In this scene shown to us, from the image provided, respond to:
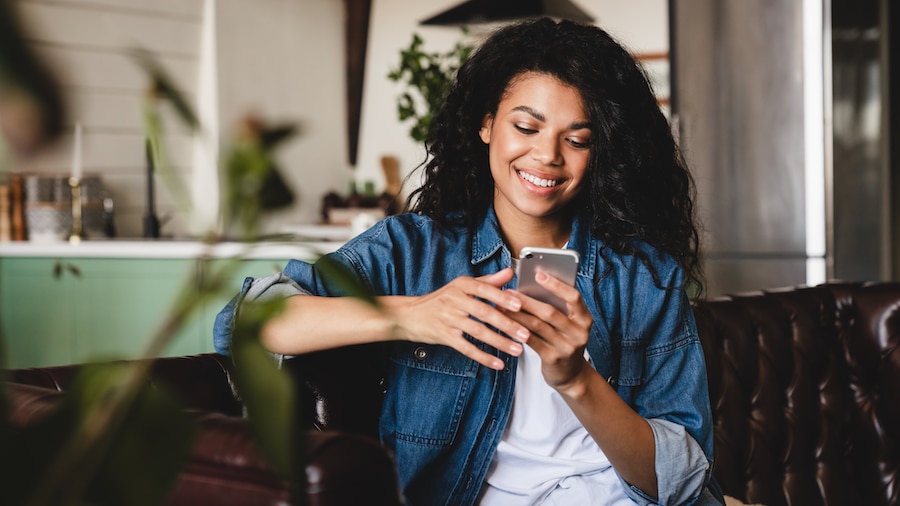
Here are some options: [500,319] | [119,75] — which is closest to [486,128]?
[500,319]

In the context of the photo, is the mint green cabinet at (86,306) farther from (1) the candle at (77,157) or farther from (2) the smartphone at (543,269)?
(2) the smartphone at (543,269)

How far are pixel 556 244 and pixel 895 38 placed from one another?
2.39 metres

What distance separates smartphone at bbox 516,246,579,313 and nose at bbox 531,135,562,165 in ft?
0.95

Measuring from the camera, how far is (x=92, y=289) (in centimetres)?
340

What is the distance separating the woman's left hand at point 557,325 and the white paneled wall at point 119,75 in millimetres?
3201

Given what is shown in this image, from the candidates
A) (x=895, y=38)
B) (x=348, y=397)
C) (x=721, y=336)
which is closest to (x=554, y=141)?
(x=348, y=397)

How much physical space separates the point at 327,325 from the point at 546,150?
0.45m

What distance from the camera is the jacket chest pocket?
1404mm

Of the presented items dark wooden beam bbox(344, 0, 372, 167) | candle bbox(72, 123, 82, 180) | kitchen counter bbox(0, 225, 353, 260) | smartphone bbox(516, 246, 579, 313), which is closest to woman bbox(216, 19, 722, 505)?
smartphone bbox(516, 246, 579, 313)

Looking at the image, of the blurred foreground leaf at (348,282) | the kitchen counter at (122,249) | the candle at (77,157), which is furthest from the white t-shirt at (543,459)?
the candle at (77,157)

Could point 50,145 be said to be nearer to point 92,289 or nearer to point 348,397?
point 348,397

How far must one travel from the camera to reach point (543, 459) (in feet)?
4.64

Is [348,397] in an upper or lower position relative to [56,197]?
lower

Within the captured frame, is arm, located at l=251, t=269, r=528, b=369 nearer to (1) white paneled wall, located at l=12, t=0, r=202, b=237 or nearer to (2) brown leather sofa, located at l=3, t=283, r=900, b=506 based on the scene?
(2) brown leather sofa, located at l=3, t=283, r=900, b=506
